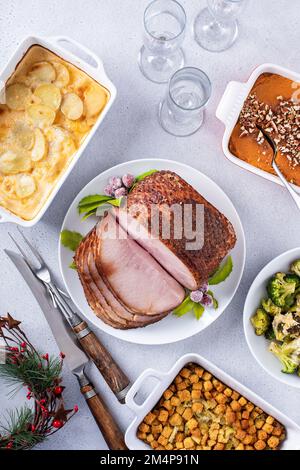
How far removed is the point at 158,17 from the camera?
7.13 ft

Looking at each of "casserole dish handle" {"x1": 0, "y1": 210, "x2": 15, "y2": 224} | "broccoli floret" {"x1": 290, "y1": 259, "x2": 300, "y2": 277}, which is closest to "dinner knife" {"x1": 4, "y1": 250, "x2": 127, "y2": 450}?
"casserole dish handle" {"x1": 0, "y1": 210, "x2": 15, "y2": 224}

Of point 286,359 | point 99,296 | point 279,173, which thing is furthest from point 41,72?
point 286,359

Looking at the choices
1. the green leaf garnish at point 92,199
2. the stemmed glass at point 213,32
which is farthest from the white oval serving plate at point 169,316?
the stemmed glass at point 213,32

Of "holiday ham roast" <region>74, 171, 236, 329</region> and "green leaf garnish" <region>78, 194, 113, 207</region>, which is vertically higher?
"green leaf garnish" <region>78, 194, 113, 207</region>

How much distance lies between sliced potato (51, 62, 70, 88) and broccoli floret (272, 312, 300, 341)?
114cm

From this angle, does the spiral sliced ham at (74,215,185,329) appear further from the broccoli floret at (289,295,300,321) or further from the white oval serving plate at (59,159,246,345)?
the broccoli floret at (289,295,300,321)

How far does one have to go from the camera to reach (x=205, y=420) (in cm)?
218

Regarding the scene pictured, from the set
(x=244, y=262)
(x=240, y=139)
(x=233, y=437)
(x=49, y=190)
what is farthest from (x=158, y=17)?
(x=233, y=437)

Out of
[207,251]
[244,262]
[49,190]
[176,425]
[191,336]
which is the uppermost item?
[49,190]

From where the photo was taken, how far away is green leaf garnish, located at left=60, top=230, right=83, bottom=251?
2094mm

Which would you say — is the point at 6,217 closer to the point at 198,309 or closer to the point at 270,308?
the point at 198,309

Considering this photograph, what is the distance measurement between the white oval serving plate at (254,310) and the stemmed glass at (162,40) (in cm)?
83
